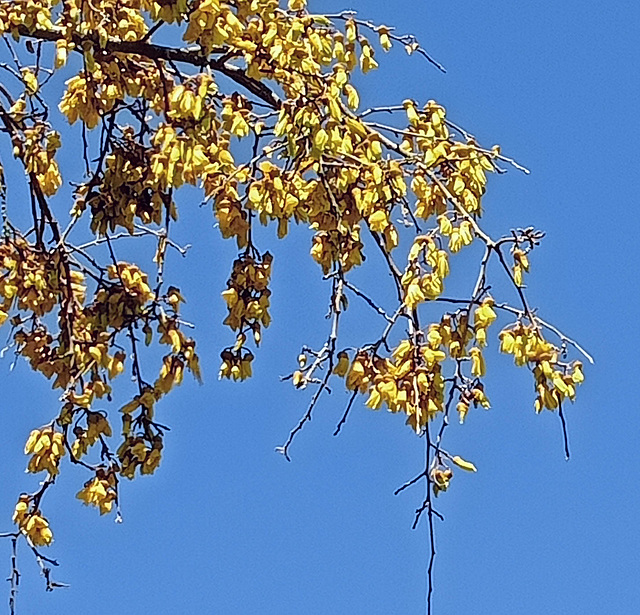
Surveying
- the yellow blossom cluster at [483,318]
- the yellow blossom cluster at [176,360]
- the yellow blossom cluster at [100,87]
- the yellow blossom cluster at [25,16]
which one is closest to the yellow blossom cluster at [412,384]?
the yellow blossom cluster at [483,318]

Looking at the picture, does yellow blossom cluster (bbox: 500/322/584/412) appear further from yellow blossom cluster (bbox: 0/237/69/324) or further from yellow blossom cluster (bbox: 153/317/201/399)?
yellow blossom cluster (bbox: 0/237/69/324)

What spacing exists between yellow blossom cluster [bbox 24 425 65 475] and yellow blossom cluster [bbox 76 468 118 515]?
8 cm

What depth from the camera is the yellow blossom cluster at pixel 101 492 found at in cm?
222

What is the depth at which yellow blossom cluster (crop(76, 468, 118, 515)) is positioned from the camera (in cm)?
222

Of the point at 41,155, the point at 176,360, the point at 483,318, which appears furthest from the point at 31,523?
the point at 483,318

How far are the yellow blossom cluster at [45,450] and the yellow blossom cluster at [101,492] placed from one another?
8cm

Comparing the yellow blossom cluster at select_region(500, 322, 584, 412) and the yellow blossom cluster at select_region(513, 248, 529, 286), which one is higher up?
the yellow blossom cluster at select_region(513, 248, 529, 286)

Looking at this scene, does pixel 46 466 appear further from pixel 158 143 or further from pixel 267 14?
pixel 267 14

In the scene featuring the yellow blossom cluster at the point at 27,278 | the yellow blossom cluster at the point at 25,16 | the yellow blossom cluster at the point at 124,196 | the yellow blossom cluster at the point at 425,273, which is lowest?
the yellow blossom cluster at the point at 425,273

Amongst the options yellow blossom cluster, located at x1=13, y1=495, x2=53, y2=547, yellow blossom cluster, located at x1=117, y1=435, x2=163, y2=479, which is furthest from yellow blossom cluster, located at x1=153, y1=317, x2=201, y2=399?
yellow blossom cluster, located at x1=13, y1=495, x2=53, y2=547

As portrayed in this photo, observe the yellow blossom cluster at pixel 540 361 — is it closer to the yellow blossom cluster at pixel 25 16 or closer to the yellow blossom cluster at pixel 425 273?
the yellow blossom cluster at pixel 425 273

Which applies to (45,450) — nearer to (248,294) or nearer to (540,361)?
(248,294)

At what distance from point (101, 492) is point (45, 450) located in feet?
0.42

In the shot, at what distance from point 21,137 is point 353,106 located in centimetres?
66
